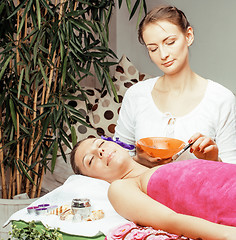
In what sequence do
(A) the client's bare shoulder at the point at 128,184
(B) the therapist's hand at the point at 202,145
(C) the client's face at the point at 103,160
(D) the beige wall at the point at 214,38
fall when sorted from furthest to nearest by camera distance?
(D) the beige wall at the point at 214,38 < (C) the client's face at the point at 103,160 < (B) the therapist's hand at the point at 202,145 < (A) the client's bare shoulder at the point at 128,184

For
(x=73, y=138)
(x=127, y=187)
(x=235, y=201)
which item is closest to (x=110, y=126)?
(x=73, y=138)

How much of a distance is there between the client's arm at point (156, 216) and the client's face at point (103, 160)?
231 millimetres

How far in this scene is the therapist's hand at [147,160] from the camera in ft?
5.53

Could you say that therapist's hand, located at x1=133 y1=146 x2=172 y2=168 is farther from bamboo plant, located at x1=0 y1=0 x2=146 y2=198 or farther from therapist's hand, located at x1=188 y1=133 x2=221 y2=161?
bamboo plant, located at x1=0 y1=0 x2=146 y2=198

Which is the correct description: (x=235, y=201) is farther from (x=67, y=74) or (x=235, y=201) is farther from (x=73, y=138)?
(x=67, y=74)

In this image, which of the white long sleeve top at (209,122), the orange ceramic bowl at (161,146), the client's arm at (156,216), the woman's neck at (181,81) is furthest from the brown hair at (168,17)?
the client's arm at (156,216)

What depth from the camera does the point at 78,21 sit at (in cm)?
244

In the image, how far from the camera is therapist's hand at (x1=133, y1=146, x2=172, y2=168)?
168 cm

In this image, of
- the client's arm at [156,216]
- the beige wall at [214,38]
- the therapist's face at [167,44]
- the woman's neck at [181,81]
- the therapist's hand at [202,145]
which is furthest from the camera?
the beige wall at [214,38]

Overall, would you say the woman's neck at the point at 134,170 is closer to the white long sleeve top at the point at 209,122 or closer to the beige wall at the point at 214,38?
the white long sleeve top at the point at 209,122

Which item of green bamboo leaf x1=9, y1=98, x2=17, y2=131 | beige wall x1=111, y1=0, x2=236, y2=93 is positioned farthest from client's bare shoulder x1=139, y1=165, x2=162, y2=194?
beige wall x1=111, y1=0, x2=236, y2=93

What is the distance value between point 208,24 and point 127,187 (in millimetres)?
1913

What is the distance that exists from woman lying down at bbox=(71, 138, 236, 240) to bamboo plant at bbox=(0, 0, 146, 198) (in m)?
1.16

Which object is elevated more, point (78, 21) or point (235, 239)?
point (78, 21)
